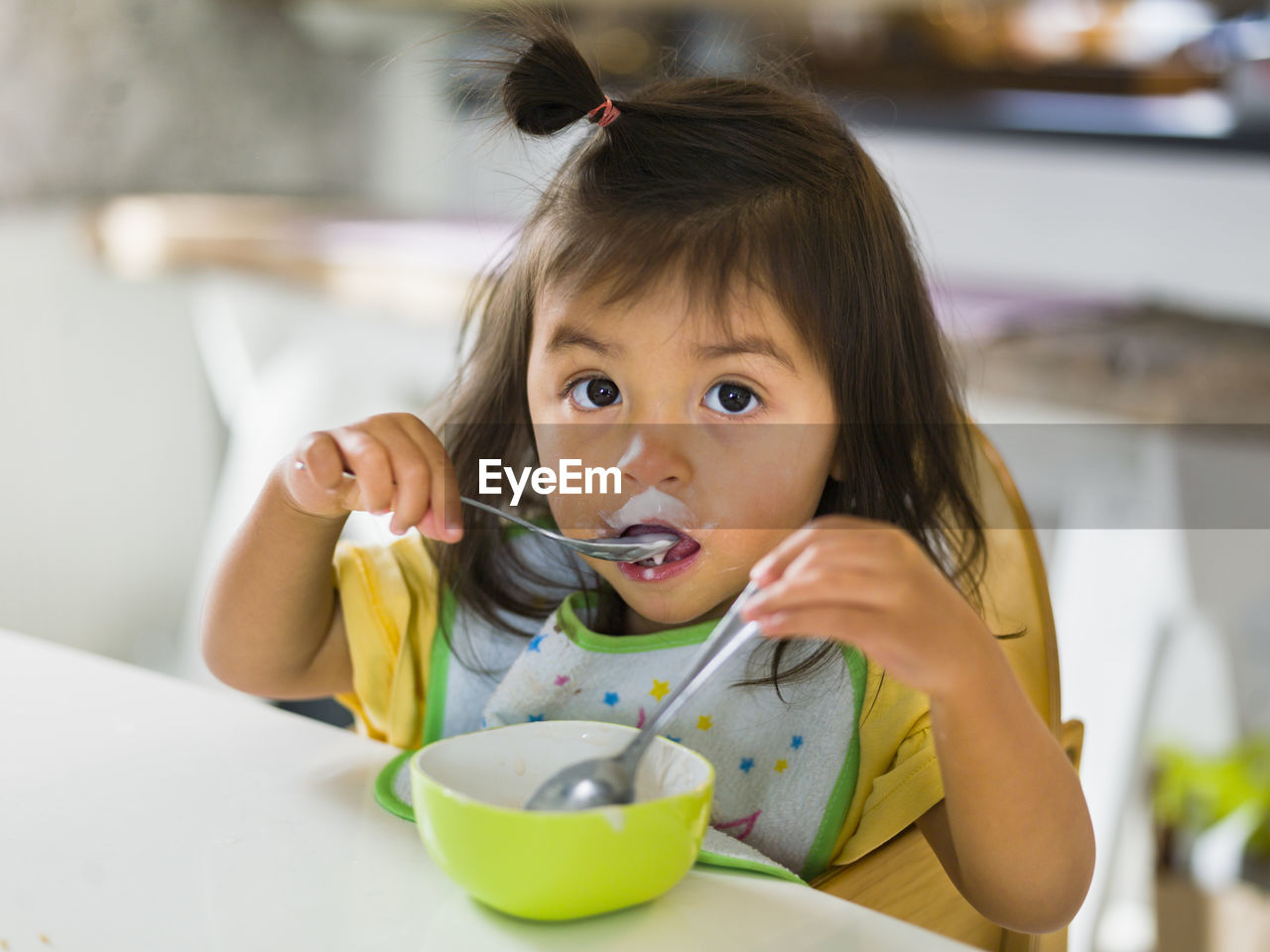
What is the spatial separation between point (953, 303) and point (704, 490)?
1.21m

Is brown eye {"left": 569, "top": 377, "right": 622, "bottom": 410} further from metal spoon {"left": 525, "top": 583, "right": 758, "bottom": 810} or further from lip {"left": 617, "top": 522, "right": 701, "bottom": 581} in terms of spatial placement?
metal spoon {"left": 525, "top": 583, "right": 758, "bottom": 810}

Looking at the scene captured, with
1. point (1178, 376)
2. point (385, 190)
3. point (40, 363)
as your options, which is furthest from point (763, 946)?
point (385, 190)

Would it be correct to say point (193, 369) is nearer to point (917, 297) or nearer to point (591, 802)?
point (917, 297)

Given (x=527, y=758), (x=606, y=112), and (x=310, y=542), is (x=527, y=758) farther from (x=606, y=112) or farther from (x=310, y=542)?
(x=606, y=112)

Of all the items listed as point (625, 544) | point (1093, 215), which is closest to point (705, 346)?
point (625, 544)

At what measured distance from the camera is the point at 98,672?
2.39 ft

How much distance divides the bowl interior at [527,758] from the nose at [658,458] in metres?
0.17

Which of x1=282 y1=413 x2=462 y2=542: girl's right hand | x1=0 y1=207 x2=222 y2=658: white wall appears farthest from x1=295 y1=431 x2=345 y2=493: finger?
x1=0 y1=207 x2=222 y2=658: white wall

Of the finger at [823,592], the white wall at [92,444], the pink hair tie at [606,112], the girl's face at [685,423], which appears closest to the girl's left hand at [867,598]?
the finger at [823,592]

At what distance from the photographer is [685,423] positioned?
2.27ft

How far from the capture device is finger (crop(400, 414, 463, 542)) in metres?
0.65

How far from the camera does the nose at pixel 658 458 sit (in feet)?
2.25

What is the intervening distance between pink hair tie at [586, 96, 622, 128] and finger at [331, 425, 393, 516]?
240 mm

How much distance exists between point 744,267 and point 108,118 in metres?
2.12
